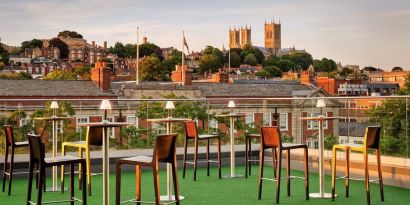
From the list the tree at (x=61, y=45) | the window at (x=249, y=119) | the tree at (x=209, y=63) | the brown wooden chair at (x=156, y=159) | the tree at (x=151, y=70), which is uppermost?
the tree at (x=61, y=45)

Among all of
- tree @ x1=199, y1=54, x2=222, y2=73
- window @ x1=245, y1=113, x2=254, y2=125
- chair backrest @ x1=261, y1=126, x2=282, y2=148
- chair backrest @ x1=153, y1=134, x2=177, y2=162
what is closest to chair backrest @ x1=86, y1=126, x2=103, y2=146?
chair backrest @ x1=153, y1=134, x2=177, y2=162

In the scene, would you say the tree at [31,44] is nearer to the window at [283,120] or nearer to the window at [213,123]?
the window at [213,123]

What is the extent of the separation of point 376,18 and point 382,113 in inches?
2189

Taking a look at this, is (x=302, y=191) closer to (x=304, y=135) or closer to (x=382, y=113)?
(x=382, y=113)

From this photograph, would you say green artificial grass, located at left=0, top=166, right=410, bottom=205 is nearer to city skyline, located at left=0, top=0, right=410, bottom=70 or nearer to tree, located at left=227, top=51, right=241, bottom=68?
city skyline, located at left=0, top=0, right=410, bottom=70

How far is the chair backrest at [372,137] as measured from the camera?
658 cm

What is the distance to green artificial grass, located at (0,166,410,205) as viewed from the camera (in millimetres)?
6727

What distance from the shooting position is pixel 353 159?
8656 millimetres

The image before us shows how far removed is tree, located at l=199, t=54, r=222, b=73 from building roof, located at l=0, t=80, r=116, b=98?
75.3 meters

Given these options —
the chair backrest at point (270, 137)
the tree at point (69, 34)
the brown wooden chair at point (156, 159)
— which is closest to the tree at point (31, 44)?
the tree at point (69, 34)

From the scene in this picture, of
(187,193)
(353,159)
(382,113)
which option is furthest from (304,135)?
(187,193)

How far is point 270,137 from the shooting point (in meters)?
6.70

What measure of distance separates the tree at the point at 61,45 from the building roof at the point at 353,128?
14872 centimetres

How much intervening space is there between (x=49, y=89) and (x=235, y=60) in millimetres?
106402
